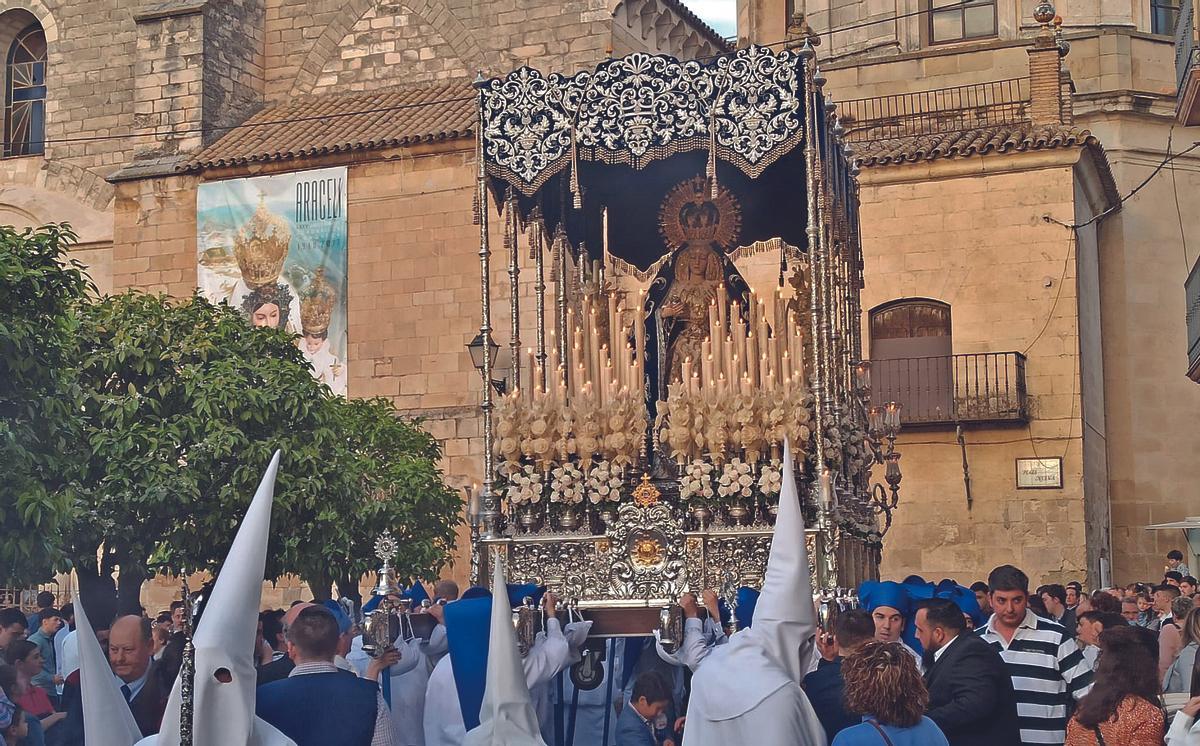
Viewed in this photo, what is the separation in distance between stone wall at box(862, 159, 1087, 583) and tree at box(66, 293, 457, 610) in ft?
25.8

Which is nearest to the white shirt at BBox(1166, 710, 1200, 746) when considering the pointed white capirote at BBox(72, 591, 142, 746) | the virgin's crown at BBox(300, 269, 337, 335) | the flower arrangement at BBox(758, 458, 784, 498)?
the pointed white capirote at BBox(72, 591, 142, 746)

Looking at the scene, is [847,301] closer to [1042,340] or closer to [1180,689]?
[1180,689]

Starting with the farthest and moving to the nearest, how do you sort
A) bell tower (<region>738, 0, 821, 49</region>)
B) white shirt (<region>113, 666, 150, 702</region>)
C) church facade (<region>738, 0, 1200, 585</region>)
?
bell tower (<region>738, 0, 821, 49</region>) < church facade (<region>738, 0, 1200, 585</region>) < white shirt (<region>113, 666, 150, 702</region>)

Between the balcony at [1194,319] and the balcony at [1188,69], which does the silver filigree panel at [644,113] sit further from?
the balcony at [1194,319]

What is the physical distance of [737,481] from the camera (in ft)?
35.9

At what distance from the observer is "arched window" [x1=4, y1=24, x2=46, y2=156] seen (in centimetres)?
2877

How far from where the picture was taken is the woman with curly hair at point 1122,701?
5652mm

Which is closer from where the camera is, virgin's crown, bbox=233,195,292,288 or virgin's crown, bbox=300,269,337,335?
virgin's crown, bbox=300,269,337,335

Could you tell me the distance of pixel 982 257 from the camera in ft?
71.6

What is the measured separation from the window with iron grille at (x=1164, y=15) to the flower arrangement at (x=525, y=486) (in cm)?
1597

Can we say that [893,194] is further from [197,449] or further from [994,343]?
[197,449]

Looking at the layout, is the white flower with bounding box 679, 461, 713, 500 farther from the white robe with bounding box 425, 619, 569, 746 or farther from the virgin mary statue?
the white robe with bounding box 425, 619, 569, 746

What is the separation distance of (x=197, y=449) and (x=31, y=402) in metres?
3.39

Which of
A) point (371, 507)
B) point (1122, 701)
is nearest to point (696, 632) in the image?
point (1122, 701)
